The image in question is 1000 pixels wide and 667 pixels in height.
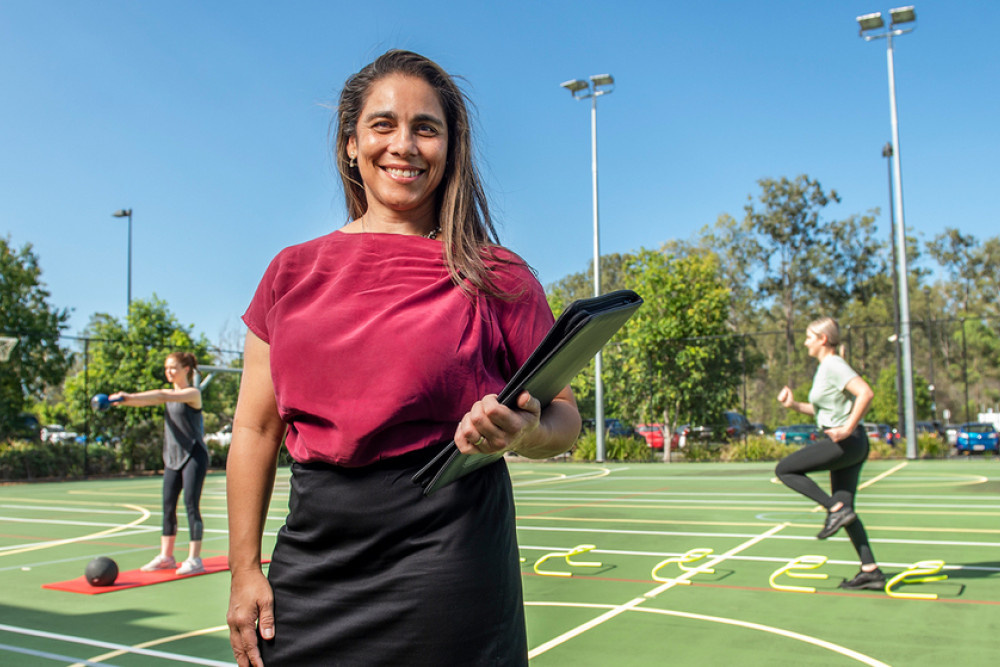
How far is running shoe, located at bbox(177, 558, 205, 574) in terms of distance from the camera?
23.2 feet

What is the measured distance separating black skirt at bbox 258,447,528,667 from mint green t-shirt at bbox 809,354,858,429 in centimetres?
539

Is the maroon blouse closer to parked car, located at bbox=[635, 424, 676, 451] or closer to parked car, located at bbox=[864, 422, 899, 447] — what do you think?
parked car, located at bbox=[635, 424, 676, 451]

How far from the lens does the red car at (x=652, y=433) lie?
2666 centimetres

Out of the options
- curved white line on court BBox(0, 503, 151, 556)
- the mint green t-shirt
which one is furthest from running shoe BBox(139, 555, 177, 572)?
the mint green t-shirt

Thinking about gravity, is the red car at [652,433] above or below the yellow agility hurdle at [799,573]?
above

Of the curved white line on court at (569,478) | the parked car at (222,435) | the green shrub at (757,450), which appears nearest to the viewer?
the curved white line on court at (569,478)

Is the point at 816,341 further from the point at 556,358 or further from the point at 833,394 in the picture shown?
the point at 556,358

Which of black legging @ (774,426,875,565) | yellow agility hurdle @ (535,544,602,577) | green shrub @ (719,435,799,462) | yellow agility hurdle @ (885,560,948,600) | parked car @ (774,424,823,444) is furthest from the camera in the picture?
parked car @ (774,424,823,444)

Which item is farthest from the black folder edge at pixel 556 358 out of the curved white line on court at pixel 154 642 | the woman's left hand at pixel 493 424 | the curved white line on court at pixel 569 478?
the curved white line on court at pixel 569 478

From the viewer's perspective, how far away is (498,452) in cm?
134

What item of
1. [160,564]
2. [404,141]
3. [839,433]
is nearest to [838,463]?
[839,433]

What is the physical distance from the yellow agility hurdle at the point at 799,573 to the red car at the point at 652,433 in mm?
19607

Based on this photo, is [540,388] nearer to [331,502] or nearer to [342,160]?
[331,502]

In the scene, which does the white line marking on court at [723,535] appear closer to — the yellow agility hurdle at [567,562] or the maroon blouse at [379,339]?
the yellow agility hurdle at [567,562]
